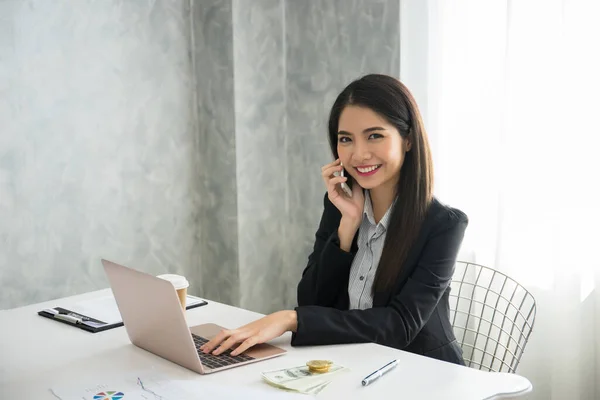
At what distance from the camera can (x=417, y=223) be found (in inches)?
74.5

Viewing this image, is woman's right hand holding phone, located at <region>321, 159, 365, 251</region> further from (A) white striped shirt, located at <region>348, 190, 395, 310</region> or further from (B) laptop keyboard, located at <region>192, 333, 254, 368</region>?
(B) laptop keyboard, located at <region>192, 333, 254, 368</region>

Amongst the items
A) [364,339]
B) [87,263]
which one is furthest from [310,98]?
[364,339]

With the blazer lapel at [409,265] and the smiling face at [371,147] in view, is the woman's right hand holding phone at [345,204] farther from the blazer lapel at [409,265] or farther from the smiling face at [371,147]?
the blazer lapel at [409,265]

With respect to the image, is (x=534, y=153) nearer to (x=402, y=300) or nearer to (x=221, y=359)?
(x=402, y=300)

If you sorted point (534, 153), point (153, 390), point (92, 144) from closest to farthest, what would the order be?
point (153, 390), point (534, 153), point (92, 144)

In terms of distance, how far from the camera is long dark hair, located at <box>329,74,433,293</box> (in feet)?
6.18

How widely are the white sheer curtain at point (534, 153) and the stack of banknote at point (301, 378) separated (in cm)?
140

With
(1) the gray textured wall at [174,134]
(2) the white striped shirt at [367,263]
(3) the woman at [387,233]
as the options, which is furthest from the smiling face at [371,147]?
(1) the gray textured wall at [174,134]

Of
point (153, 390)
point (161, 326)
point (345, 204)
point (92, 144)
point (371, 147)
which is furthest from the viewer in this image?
point (92, 144)

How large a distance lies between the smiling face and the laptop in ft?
1.91

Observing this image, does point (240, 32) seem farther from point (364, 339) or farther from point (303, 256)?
point (364, 339)

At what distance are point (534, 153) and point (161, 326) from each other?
166 centimetres

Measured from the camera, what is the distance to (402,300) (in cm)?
177

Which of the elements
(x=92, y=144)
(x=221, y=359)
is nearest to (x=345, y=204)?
(x=221, y=359)
